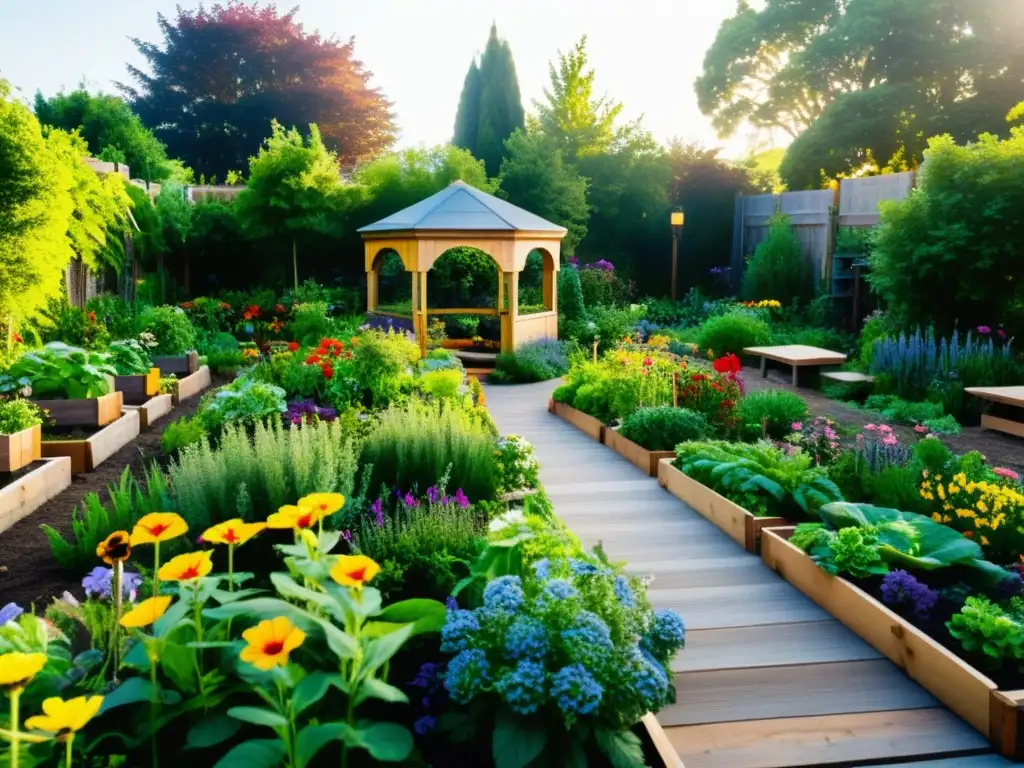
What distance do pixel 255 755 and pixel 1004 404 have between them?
800 cm

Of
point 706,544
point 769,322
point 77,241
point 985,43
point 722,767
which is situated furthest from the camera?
point 985,43

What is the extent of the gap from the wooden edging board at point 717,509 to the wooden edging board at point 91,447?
12.3 feet

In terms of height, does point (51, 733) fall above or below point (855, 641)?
above

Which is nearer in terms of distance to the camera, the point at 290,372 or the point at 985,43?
the point at 290,372

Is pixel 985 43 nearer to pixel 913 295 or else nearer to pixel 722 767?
pixel 913 295

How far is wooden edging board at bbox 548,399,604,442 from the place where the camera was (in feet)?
25.0

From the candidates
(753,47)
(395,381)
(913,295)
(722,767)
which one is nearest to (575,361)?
(395,381)

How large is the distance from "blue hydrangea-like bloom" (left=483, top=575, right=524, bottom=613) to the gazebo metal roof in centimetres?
976

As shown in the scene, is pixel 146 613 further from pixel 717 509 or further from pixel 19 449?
pixel 19 449

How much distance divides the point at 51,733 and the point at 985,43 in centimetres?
2476

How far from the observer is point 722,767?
111 inches

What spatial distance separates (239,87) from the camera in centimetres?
2931

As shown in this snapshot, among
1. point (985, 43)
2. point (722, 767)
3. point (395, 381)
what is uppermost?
point (985, 43)

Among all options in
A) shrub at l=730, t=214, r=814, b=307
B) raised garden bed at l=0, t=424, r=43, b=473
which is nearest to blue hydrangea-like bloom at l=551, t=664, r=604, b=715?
raised garden bed at l=0, t=424, r=43, b=473
